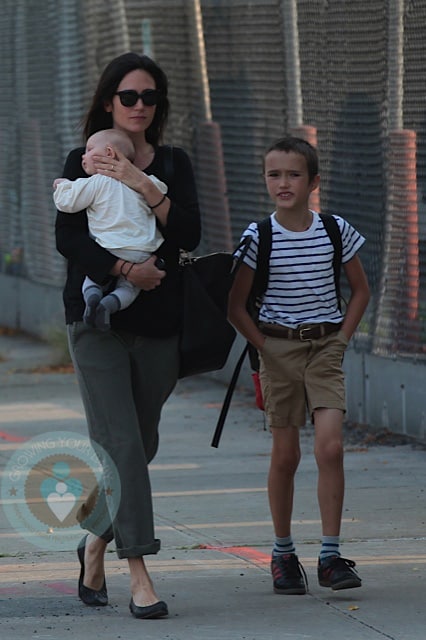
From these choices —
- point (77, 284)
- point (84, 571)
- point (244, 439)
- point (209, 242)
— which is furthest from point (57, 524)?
point (209, 242)

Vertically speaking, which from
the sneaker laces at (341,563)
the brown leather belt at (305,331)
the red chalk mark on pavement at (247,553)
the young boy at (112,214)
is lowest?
the red chalk mark on pavement at (247,553)

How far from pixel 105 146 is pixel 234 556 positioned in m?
1.97

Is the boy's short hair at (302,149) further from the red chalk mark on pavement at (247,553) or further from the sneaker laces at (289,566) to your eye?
the red chalk mark on pavement at (247,553)

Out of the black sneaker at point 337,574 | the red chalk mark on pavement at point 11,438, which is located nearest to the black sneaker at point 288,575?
the black sneaker at point 337,574

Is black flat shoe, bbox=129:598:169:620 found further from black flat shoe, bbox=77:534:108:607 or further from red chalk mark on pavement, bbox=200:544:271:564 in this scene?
red chalk mark on pavement, bbox=200:544:271:564

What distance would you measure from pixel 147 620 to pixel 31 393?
6.51 m

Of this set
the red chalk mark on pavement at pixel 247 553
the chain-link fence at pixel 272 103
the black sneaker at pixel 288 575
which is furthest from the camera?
the chain-link fence at pixel 272 103

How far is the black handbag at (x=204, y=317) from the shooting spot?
17.3 feet

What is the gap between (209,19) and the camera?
39.3ft

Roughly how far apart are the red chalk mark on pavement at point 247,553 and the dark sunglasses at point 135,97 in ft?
6.52

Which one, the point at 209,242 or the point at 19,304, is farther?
the point at 19,304

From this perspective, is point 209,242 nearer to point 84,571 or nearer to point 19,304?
point 19,304

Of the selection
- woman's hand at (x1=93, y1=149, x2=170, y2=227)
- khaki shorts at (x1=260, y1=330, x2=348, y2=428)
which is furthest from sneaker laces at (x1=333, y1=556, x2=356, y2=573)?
woman's hand at (x1=93, y1=149, x2=170, y2=227)

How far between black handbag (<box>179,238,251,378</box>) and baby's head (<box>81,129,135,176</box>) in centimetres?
45
